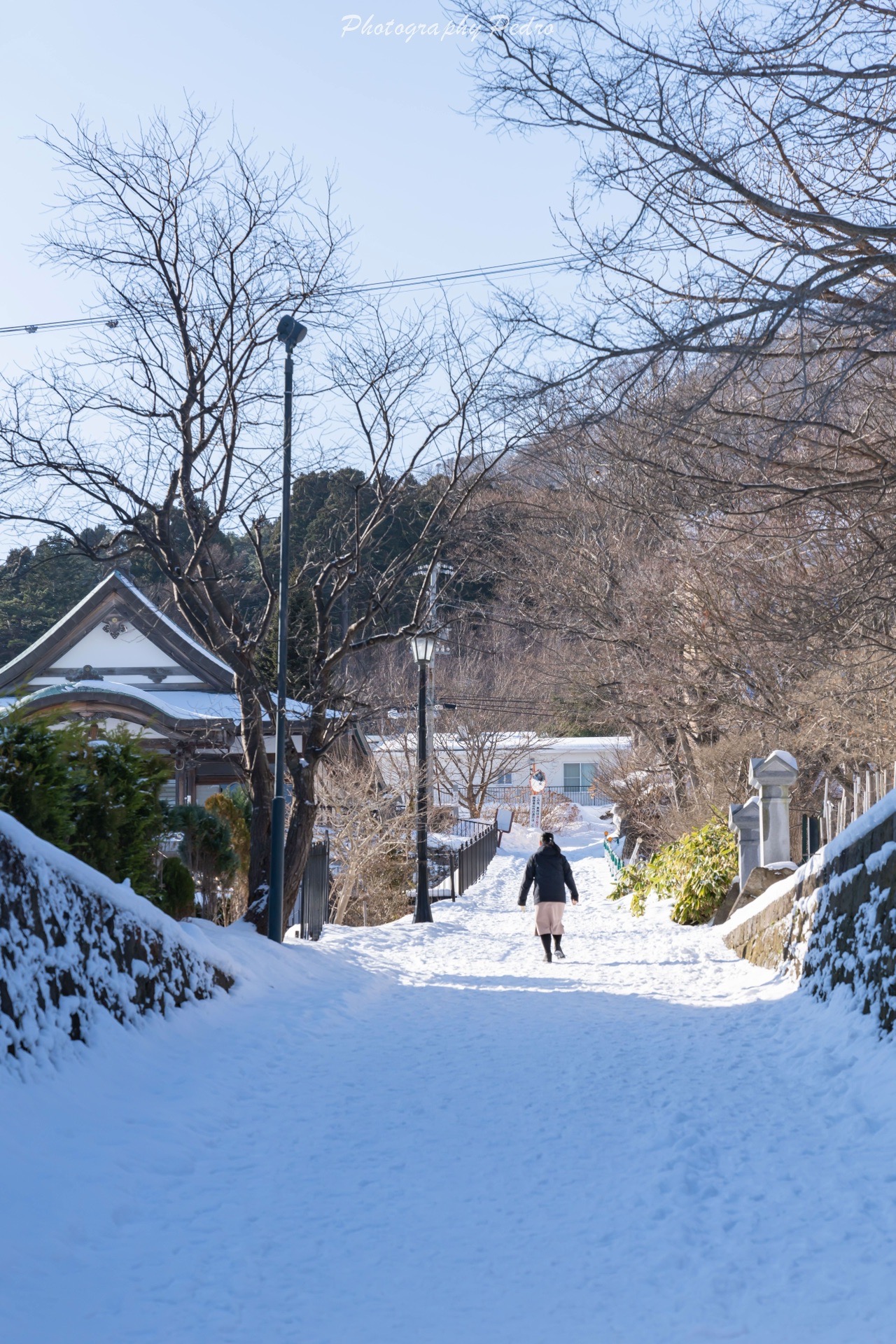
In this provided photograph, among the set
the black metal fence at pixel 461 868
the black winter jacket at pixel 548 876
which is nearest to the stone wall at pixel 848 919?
the black winter jacket at pixel 548 876

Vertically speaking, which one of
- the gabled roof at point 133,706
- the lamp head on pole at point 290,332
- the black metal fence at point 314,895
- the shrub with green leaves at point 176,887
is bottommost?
the black metal fence at point 314,895

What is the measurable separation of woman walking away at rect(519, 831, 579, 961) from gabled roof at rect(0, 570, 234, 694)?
9.92 m

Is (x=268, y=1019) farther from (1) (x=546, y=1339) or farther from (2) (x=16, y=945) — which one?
(1) (x=546, y=1339)

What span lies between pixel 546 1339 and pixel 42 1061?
3.05 meters

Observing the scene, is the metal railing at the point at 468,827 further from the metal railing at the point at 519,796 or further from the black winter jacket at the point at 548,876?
the black winter jacket at the point at 548,876

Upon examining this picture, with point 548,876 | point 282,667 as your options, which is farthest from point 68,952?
point 548,876

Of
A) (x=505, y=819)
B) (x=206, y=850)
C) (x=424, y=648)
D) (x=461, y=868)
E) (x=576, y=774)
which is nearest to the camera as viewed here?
(x=206, y=850)

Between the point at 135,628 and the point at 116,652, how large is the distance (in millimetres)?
725

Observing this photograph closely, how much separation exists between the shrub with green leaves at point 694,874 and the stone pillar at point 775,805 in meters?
1.89

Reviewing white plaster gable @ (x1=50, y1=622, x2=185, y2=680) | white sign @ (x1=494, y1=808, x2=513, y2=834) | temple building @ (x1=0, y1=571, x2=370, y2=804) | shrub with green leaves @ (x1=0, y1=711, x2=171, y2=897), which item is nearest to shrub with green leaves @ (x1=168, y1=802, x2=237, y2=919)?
shrub with green leaves @ (x1=0, y1=711, x2=171, y2=897)

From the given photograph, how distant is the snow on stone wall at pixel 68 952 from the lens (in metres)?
5.75

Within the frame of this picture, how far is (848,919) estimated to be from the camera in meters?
8.17

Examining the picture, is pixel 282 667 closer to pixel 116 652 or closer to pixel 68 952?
pixel 68 952

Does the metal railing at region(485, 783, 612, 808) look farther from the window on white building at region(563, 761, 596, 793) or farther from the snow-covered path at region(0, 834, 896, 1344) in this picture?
the snow-covered path at region(0, 834, 896, 1344)
